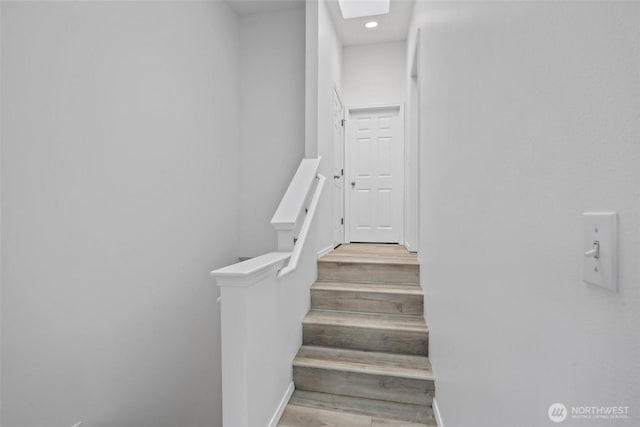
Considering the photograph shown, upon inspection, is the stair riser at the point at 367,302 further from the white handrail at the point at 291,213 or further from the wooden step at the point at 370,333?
the white handrail at the point at 291,213

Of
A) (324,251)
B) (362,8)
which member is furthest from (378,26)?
(324,251)

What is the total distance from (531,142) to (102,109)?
88.6 inches

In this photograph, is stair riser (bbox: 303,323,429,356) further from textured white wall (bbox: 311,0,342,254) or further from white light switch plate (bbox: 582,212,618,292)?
white light switch plate (bbox: 582,212,618,292)

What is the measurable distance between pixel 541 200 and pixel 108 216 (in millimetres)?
2217

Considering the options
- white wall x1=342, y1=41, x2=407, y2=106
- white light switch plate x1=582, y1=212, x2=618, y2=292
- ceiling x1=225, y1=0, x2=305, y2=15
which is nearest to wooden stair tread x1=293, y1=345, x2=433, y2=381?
white light switch plate x1=582, y1=212, x2=618, y2=292

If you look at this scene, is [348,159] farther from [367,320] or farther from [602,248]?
[602,248]

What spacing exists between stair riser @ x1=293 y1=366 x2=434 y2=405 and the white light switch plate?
5.46 ft

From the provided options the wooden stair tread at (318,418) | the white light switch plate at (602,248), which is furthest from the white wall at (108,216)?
the white light switch plate at (602,248)

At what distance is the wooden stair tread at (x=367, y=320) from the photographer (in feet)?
7.11

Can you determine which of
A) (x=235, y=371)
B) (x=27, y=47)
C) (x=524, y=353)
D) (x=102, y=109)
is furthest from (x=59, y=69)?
(x=524, y=353)

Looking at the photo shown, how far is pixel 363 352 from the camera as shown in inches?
85.1

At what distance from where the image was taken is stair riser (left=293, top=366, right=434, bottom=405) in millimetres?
1858

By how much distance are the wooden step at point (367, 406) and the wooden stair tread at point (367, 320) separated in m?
0.45

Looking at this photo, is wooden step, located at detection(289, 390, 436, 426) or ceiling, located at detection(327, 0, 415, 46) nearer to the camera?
wooden step, located at detection(289, 390, 436, 426)
